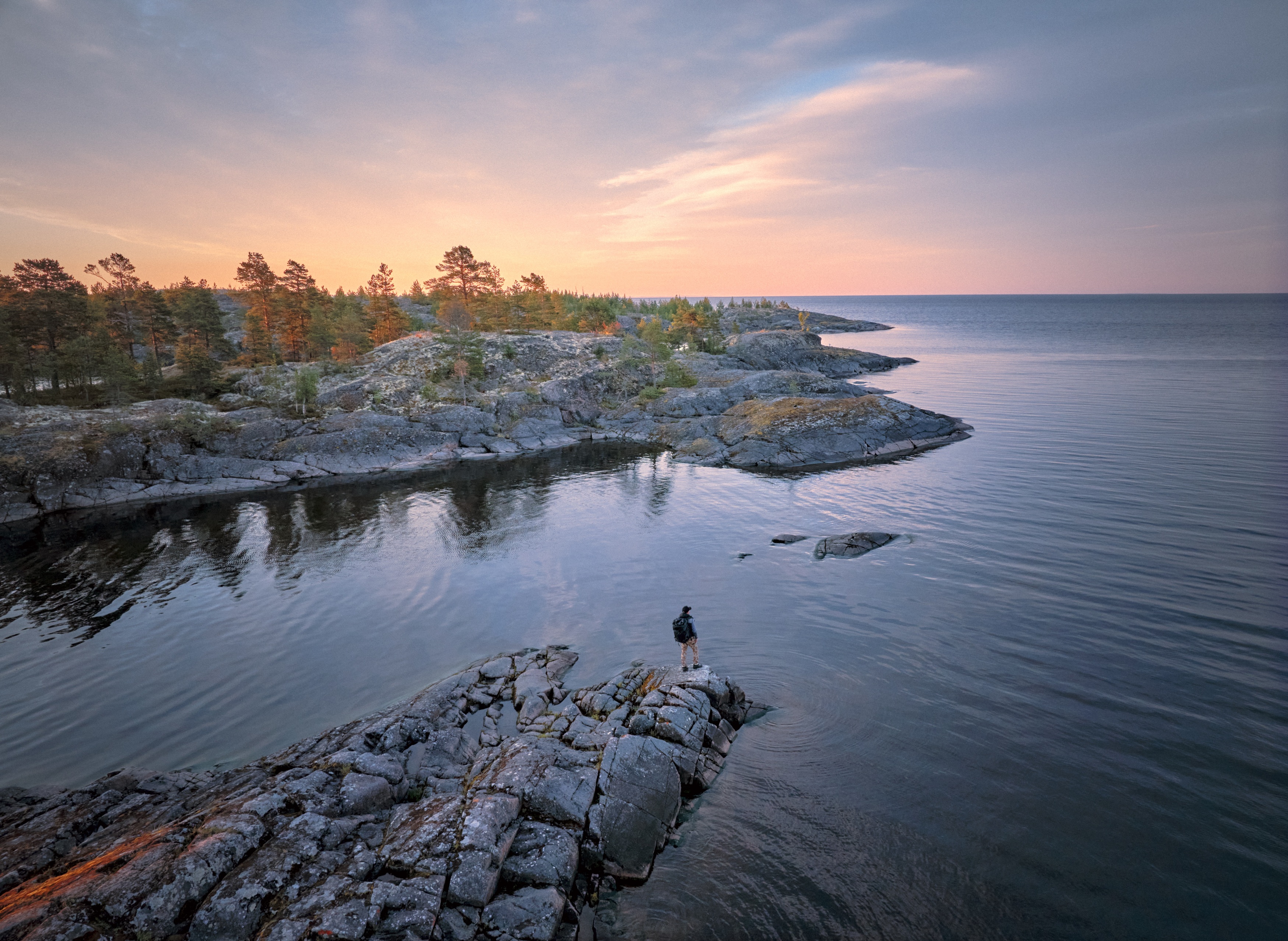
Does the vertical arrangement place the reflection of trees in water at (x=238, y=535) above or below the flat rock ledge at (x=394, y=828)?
below

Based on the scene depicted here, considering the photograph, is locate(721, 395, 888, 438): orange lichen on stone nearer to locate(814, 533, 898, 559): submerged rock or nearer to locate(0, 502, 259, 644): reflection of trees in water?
locate(814, 533, 898, 559): submerged rock

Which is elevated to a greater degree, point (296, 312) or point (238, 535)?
point (296, 312)

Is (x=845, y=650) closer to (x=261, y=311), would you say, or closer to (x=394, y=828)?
(x=394, y=828)

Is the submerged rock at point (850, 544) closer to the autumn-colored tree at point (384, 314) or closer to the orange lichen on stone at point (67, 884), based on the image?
the orange lichen on stone at point (67, 884)

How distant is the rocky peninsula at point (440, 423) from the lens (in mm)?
48562

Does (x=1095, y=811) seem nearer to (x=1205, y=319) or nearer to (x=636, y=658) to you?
(x=636, y=658)

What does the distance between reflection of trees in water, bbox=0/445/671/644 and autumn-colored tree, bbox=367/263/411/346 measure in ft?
168

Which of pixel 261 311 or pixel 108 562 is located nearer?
pixel 108 562

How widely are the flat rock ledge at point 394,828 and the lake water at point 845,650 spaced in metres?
1.45

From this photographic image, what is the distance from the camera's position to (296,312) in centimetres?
8056

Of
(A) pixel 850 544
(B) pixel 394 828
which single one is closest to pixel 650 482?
(A) pixel 850 544

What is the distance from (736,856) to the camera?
538 inches

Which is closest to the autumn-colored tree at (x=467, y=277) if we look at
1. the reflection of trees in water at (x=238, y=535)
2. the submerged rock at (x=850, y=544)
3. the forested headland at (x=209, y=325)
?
the forested headland at (x=209, y=325)

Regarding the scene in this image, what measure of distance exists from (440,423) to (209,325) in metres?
43.0
